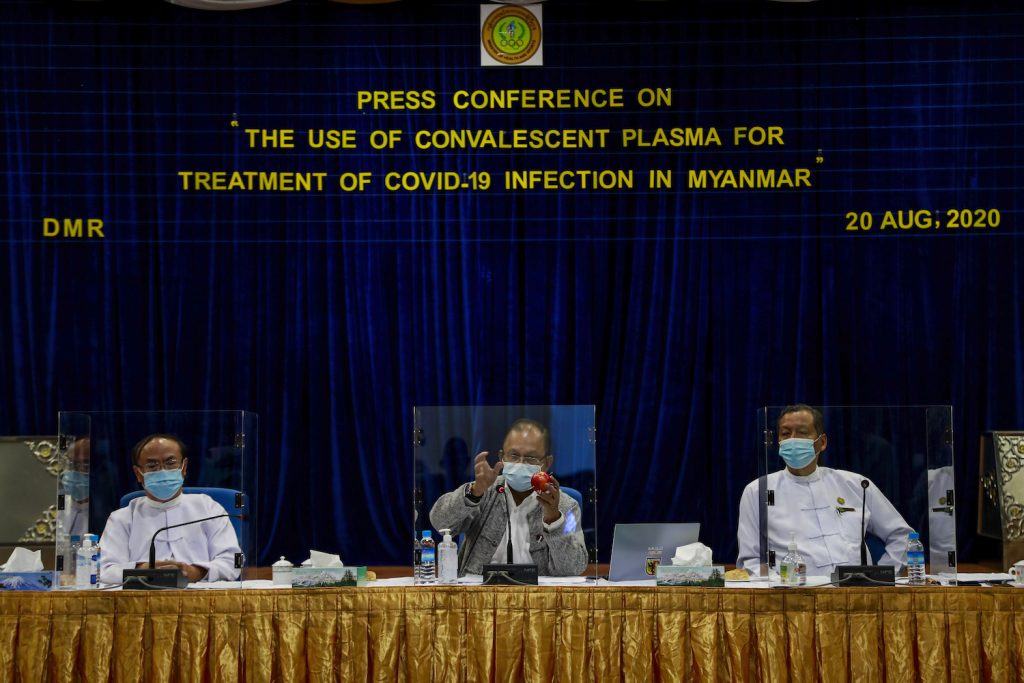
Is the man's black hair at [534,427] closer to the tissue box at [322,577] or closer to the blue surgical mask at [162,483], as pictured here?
the tissue box at [322,577]

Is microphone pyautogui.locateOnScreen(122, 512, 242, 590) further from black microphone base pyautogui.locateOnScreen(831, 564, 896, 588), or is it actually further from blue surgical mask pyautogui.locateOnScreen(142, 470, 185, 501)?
black microphone base pyautogui.locateOnScreen(831, 564, 896, 588)

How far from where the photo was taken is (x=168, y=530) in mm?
4320

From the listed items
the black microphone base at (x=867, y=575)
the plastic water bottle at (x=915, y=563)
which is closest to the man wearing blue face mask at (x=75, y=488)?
the black microphone base at (x=867, y=575)

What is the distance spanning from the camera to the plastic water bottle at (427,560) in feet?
14.1

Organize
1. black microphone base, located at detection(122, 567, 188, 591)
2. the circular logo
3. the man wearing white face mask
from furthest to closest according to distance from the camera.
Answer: the circular logo
the man wearing white face mask
black microphone base, located at detection(122, 567, 188, 591)

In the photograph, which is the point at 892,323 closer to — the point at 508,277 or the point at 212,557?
the point at 508,277

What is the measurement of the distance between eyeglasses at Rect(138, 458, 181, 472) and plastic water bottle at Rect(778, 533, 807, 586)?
6.81 feet

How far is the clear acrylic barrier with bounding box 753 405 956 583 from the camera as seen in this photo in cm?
435

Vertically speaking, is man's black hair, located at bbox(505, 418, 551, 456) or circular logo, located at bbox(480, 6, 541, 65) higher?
circular logo, located at bbox(480, 6, 541, 65)

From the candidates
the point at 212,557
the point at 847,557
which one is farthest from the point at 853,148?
the point at 212,557

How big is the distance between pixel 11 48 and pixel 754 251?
Result: 406 cm

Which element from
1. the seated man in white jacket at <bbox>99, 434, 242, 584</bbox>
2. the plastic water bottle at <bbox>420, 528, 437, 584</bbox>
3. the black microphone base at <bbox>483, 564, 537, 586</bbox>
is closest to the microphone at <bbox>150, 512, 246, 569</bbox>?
the seated man in white jacket at <bbox>99, 434, 242, 584</bbox>

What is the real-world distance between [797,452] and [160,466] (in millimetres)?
2174

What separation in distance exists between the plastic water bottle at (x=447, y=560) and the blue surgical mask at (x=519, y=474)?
278 mm
